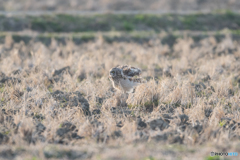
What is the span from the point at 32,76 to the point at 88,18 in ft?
45.6

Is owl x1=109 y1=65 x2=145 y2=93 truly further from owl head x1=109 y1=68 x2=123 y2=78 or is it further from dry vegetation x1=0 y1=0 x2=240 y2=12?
dry vegetation x1=0 y1=0 x2=240 y2=12

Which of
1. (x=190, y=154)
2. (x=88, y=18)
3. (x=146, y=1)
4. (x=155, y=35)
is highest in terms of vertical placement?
(x=146, y=1)

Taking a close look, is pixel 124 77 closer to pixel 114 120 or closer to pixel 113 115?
pixel 113 115

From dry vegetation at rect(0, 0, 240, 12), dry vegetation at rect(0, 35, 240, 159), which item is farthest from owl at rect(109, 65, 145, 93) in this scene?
dry vegetation at rect(0, 0, 240, 12)

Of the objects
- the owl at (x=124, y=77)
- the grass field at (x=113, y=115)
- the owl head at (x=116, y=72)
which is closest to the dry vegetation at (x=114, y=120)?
the grass field at (x=113, y=115)

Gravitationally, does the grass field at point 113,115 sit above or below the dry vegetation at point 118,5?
below

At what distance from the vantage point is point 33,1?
A: 107 feet

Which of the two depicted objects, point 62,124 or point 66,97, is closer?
point 62,124

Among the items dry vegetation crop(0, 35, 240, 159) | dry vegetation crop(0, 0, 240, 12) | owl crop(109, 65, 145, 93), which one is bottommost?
dry vegetation crop(0, 35, 240, 159)

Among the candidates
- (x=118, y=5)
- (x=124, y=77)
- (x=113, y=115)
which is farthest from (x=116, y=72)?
(x=118, y=5)

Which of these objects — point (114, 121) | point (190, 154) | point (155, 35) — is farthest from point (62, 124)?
point (155, 35)

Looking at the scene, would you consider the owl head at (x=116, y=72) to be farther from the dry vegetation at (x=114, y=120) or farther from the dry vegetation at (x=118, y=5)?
the dry vegetation at (x=118, y=5)

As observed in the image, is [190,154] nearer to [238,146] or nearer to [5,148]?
[238,146]

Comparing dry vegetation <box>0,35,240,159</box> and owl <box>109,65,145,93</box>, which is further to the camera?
owl <box>109,65,145,93</box>
